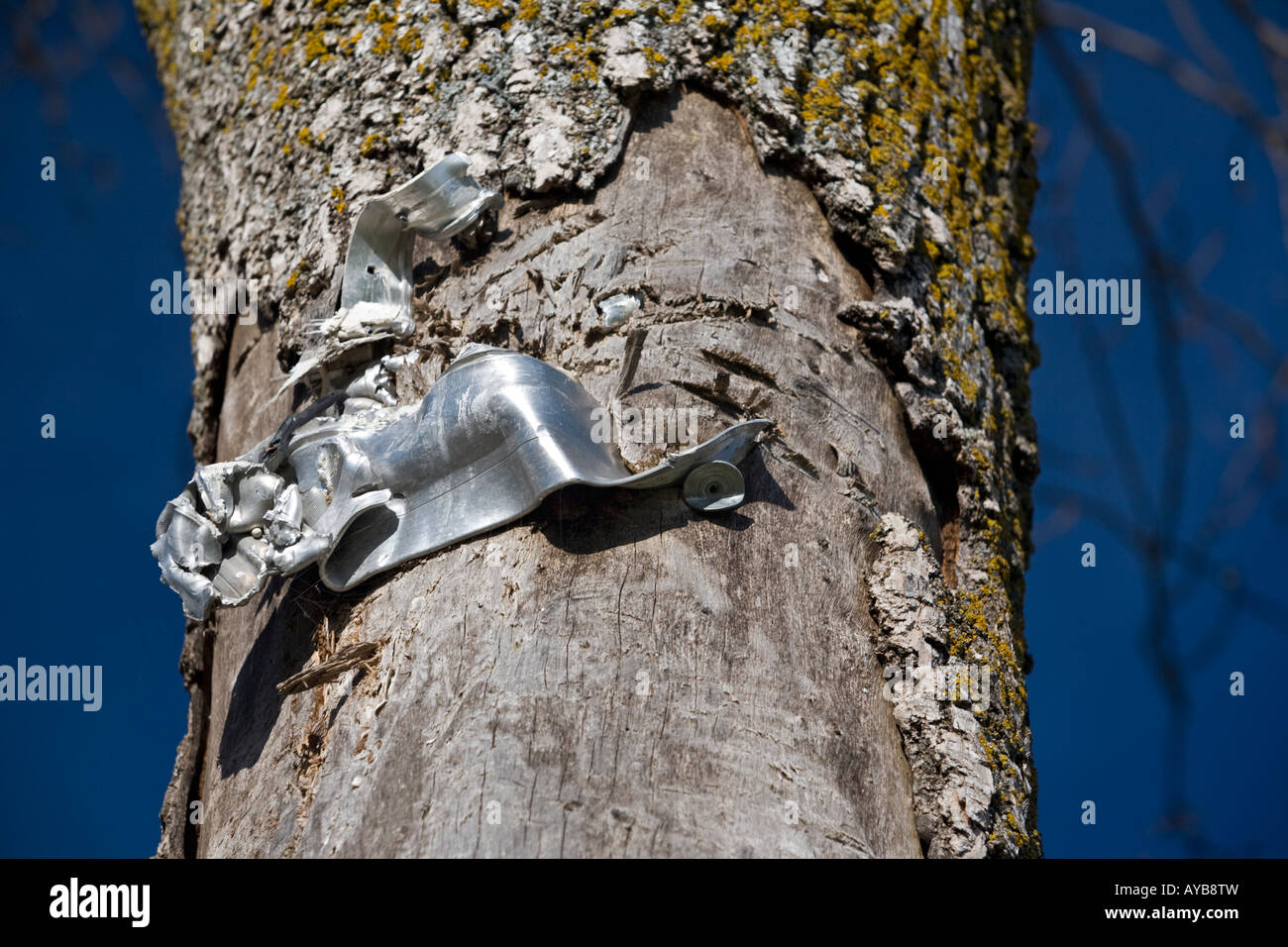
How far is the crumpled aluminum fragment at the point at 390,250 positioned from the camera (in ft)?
5.50

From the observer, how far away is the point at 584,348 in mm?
1626

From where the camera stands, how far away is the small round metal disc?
58.3 inches

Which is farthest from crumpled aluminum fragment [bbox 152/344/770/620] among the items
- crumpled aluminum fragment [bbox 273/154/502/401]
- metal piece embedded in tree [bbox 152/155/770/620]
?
crumpled aluminum fragment [bbox 273/154/502/401]

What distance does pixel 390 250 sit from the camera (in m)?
1.73

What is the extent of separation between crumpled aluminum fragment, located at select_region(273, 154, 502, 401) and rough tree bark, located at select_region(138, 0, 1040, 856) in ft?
0.15

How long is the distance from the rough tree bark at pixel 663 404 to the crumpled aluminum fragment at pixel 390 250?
0.04 meters

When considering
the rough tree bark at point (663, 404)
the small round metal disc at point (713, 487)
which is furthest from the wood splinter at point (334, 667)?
the small round metal disc at point (713, 487)

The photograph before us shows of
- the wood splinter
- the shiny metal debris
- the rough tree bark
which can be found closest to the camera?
the rough tree bark

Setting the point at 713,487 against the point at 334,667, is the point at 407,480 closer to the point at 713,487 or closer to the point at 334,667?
the point at 334,667

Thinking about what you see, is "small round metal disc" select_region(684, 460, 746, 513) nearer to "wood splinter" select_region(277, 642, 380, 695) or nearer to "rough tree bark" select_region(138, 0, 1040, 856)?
"rough tree bark" select_region(138, 0, 1040, 856)

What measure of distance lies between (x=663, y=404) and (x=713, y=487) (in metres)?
0.14

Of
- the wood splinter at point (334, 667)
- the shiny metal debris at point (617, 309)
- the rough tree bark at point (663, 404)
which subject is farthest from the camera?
the shiny metal debris at point (617, 309)

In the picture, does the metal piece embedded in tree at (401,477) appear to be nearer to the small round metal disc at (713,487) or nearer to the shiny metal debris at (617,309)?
the small round metal disc at (713,487)

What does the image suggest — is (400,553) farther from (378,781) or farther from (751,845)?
(751,845)
